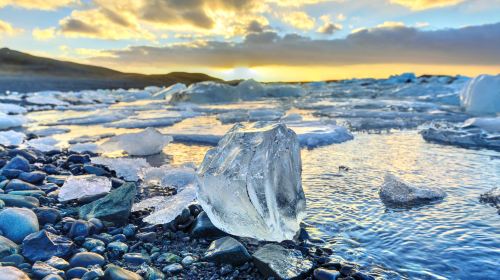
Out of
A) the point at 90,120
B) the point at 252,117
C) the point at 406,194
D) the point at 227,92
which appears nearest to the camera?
the point at 406,194

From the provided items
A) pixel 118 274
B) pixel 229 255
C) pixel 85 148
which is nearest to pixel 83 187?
pixel 118 274

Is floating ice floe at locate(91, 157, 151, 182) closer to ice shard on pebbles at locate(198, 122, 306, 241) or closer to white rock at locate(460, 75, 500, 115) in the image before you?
ice shard on pebbles at locate(198, 122, 306, 241)

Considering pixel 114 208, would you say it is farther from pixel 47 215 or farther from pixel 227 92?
pixel 227 92

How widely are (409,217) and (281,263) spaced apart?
1128mm

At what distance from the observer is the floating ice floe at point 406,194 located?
265 cm

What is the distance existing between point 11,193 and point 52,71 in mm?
58080

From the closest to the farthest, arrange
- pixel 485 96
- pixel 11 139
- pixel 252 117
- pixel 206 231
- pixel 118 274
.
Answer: pixel 118 274
pixel 206 231
pixel 11 139
pixel 252 117
pixel 485 96

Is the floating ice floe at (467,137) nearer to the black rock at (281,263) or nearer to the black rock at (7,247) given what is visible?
the black rock at (281,263)

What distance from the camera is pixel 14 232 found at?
1.89 meters

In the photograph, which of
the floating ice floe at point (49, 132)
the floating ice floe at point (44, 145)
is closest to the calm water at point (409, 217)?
the floating ice floe at point (44, 145)

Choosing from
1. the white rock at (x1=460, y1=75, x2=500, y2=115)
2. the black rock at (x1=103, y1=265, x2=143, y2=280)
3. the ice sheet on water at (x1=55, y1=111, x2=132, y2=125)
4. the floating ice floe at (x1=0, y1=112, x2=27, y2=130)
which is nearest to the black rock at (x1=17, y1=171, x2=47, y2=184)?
the black rock at (x1=103, y1=265, x2=143, y2=280)

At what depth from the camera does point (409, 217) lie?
7.80 feet

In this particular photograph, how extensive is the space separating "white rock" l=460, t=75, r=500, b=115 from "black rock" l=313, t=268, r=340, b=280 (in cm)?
1168

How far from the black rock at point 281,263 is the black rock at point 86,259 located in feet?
2.52
